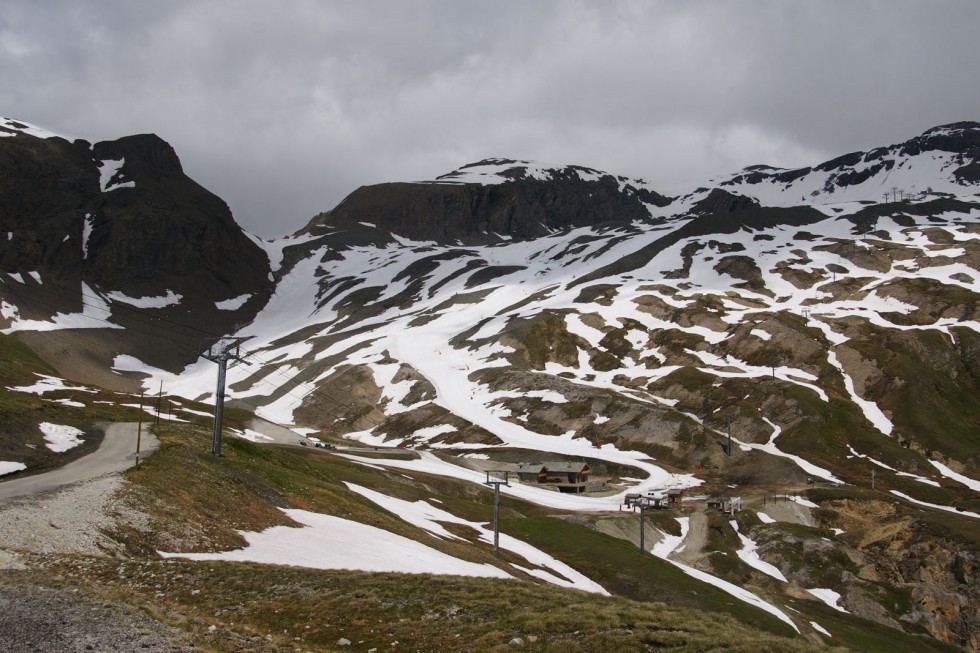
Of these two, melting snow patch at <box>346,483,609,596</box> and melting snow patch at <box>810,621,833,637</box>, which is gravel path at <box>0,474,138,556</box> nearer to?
melting snow patch at <box>346,483,609,596</box>

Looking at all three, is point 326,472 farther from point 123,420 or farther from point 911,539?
point 911,539

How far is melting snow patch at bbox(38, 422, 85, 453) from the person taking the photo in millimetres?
45844

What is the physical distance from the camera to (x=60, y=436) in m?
Result: 48.5

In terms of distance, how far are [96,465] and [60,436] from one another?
11331mm

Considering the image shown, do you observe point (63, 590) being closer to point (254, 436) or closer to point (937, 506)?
point (254, 436)

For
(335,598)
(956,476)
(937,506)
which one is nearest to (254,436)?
(335,598)

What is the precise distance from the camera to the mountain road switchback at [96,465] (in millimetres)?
31641

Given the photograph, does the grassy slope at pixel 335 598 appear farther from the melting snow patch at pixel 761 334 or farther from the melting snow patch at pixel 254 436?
the melting snow patch at pixel 761 334

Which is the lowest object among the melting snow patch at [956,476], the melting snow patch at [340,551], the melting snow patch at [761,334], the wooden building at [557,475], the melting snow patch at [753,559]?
the melting snow patch at [753,559]

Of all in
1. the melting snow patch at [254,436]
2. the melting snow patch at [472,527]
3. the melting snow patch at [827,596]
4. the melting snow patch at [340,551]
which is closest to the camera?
the melting snow patch at [340,551]

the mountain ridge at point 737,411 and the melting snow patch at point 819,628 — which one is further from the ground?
the mountain ridge at point 737,411

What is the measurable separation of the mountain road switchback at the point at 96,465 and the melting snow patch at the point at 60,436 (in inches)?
70.5

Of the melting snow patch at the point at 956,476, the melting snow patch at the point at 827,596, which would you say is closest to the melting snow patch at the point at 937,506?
the melting snow patch at the point at 956,476

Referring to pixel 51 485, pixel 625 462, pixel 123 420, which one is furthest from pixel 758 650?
pixel 625 462
